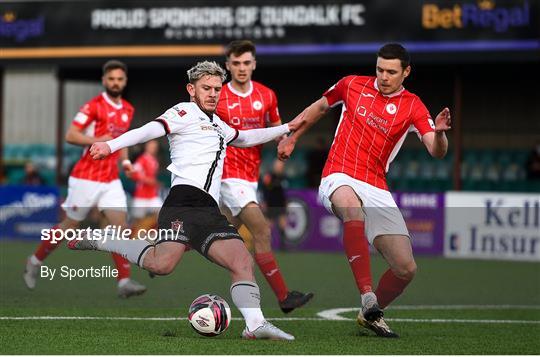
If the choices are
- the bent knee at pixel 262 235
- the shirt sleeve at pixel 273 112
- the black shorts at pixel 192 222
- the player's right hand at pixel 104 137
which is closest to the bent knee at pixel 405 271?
the black shorts at pixel 192 222

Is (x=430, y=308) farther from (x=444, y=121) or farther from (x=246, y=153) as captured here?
(x=444, y=121)

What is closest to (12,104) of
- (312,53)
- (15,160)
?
(15,160)

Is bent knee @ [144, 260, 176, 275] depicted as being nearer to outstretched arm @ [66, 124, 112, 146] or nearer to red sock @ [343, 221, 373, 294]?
red sock @ [343, 221, 373, 294]

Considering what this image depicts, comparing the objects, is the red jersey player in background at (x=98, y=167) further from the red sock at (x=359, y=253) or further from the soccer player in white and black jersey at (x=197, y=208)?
the red sock at (x=359, y=253)

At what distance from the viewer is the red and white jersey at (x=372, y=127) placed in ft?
33.5

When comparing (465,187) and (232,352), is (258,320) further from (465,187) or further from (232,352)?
(465,187)

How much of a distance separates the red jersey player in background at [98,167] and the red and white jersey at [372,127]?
11.9ft

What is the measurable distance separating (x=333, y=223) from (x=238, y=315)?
11310mm

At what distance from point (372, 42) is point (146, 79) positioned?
26.8 feet

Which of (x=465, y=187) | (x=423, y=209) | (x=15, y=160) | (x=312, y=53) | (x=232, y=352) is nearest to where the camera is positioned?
(x=232, y=352)

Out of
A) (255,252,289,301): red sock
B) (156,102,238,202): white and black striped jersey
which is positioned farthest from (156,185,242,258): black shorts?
(255,252,289,301): red sock

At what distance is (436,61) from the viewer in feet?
75.8

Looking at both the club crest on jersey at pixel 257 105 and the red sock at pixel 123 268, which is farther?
the red sock at pixel 123 268

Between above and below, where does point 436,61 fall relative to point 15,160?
above
